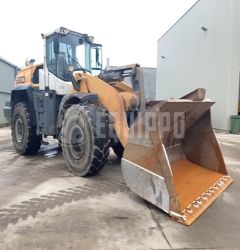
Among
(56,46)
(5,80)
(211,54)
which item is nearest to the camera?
(56,46)

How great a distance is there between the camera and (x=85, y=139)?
16.2ft

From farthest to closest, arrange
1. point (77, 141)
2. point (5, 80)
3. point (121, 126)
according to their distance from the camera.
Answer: point (5, 80), point (77, 141), point (121, 126)

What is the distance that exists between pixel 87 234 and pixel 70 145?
91.6 inches

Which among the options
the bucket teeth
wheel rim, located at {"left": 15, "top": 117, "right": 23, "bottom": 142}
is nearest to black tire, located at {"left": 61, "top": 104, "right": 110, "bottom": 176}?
the bucket teeth

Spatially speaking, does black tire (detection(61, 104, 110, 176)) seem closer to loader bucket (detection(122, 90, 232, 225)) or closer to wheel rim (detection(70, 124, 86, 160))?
wheel rim (detection(70, 124, 86, 160))

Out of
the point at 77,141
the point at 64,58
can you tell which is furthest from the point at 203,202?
the point at 64,58

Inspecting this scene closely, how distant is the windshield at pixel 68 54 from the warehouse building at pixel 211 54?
8.67 m

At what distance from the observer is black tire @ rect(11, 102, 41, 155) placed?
22.8 ft

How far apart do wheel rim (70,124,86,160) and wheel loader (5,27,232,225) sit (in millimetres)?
15

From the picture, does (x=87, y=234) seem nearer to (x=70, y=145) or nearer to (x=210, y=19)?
(x=70, y=145)

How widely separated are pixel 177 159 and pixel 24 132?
3.62 metres

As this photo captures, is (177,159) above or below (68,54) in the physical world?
below

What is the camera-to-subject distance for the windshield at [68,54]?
6113 mm

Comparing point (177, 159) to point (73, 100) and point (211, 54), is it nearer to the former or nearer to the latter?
point (73, 100)
